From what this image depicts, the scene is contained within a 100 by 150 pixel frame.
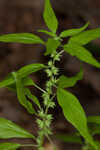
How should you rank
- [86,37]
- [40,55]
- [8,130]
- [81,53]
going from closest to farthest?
[81,53], [86,37], [8,130], [40,55]

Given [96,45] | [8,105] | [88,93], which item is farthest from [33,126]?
[96,45]

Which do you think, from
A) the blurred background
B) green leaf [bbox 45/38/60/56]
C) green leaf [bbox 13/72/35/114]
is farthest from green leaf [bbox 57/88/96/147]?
the blurred background

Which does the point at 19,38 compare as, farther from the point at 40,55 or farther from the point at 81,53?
the point at 40,55

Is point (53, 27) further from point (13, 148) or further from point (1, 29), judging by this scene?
point (1, 29)

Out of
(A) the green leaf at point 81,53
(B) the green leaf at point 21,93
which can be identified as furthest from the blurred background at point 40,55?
(A) the green leaf at point 81,53

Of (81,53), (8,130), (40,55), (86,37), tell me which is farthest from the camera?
(40,55)

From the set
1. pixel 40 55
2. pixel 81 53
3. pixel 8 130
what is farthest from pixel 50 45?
pixel 40 55

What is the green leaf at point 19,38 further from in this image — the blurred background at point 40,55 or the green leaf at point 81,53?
the blurred background at point 40,55

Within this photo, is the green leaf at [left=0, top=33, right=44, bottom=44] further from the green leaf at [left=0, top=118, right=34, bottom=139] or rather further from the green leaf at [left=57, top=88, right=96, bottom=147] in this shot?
the green leaf at [left=0, top=118, right=34, bottom=139]
